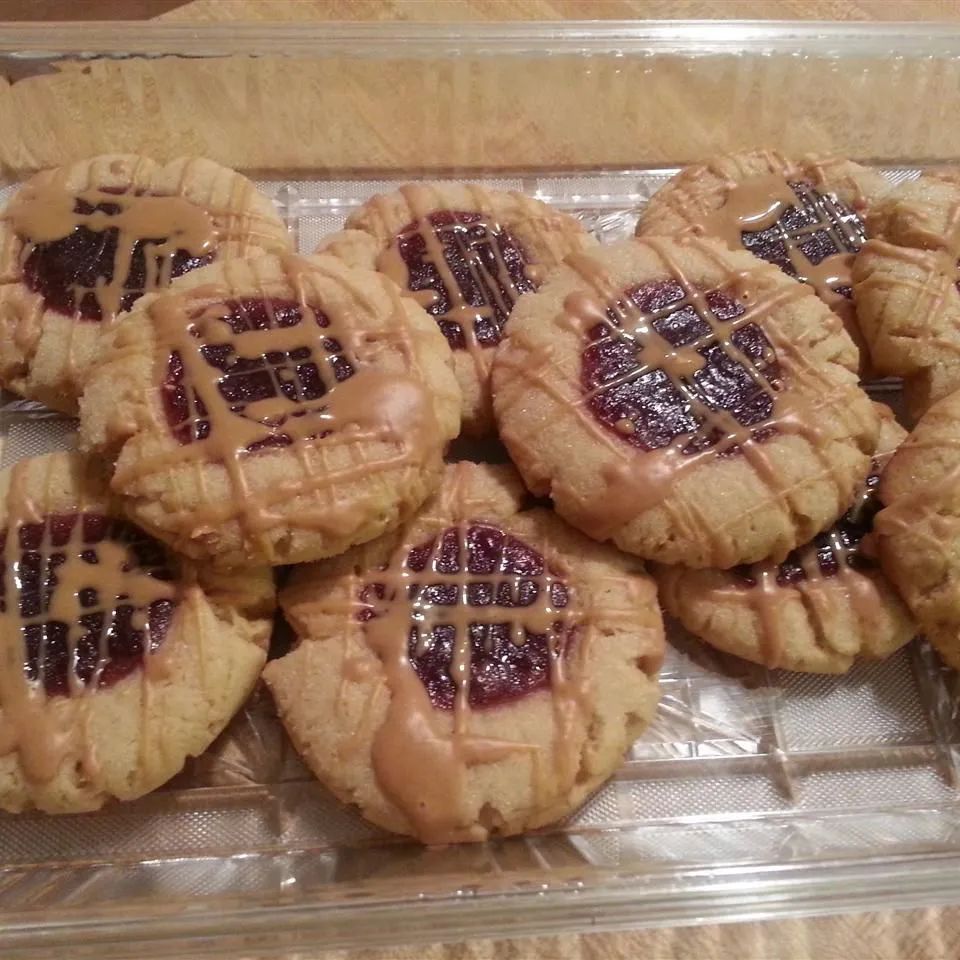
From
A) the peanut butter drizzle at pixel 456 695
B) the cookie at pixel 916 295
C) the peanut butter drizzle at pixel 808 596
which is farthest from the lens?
the cookie at pixel 916 295

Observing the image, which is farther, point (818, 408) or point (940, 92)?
point (940, 92)

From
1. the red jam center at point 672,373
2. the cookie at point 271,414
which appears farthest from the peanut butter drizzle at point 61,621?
the red jam center at point 672,373

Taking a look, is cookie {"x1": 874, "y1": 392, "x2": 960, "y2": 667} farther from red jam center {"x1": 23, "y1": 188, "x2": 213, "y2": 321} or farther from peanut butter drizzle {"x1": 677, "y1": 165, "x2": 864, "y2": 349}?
red jam center {"x1": 23, "y1": 188, "x2": 213, "y2": 321}

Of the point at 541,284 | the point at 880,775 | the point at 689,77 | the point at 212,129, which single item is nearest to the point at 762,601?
the point at 880,775

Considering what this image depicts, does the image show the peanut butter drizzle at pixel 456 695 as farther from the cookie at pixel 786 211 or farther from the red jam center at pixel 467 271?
the cookie at pixel 786 211

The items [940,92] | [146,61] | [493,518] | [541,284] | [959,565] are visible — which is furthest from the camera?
[940,92]

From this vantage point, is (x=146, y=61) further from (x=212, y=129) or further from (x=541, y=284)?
(x=541, y=284)

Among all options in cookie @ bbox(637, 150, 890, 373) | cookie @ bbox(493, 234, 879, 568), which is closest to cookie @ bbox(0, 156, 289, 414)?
cookie @ bbox(493, 234, 879, 568)

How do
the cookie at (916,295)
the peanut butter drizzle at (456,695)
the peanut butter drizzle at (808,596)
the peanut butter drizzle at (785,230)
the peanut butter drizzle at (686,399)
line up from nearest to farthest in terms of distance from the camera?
the peanut butter drizzle at (456,695)
the peanut butter drizzle at (686,399)
the peanut butter drizzle at (808,596)
the cookie at (916,295)
the peanut butter drizzle at (785,230)
